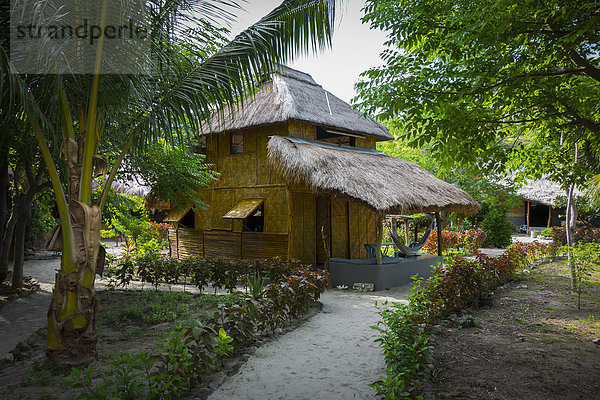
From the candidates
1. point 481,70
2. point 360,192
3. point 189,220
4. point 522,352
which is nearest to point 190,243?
point 189,220

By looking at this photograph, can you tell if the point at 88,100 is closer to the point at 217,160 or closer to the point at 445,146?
the point at 445,146

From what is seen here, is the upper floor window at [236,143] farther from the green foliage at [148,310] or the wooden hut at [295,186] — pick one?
the green foliage at [148,310]

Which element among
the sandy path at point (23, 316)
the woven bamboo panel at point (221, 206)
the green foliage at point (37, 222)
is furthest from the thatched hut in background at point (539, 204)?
the green foliage at point (37, 222)

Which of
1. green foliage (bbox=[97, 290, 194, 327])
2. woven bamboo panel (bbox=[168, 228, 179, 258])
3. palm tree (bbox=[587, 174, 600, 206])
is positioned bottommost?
green foliage (bbox=[97, 290, 194, 327])

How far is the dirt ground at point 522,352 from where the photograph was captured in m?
3.33

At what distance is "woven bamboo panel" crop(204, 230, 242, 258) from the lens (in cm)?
985

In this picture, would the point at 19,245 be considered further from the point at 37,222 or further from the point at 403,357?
the point at 403,357

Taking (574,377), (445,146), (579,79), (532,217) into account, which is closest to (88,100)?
(445,146)

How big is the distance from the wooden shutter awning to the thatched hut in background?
A: 593 inches

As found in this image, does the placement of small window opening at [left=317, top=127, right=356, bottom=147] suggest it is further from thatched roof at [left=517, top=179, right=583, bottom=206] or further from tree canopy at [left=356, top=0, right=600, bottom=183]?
thatched roof at [left=517, top=179, right=583, bottom=206]

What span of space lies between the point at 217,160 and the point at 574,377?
30.0ft

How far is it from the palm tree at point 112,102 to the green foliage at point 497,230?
48.8ft

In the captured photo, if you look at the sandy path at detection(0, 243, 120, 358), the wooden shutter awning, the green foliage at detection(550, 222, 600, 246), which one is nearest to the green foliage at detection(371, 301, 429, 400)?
the sandy path at detection(0, 243, 120, 358)

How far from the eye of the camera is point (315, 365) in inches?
160
